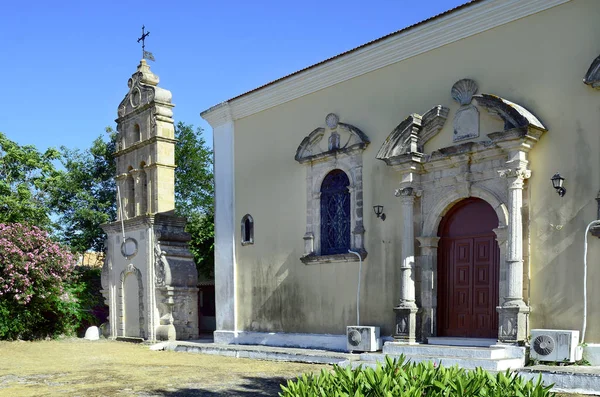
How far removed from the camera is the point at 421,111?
452 inches

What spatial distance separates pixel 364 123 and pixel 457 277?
3.23 metres

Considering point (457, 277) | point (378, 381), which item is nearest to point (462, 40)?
point (457, 277)

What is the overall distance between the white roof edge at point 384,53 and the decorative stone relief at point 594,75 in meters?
1.13

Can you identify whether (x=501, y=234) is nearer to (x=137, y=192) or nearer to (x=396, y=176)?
(x=396, y=176)

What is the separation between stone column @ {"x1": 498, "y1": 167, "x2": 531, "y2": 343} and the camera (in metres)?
9.62

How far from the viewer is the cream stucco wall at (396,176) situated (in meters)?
9.49

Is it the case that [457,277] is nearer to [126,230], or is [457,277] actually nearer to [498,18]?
[498,18]

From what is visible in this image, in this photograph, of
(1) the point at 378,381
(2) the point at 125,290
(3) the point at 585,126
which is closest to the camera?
(1) the point at 378,381

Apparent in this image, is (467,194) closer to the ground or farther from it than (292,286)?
farther from it

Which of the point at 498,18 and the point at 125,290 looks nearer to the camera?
the point at 498,18

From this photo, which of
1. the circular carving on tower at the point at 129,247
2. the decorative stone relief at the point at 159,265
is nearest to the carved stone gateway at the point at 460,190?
the decorative stone relief at the point at 159,265

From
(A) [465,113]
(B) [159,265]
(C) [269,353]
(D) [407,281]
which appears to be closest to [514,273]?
(D) [407,281]

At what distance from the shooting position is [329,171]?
42.5 feet

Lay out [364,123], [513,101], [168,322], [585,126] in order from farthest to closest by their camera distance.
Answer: [168,322] → [364,123] → [513,101] → [585,126]
